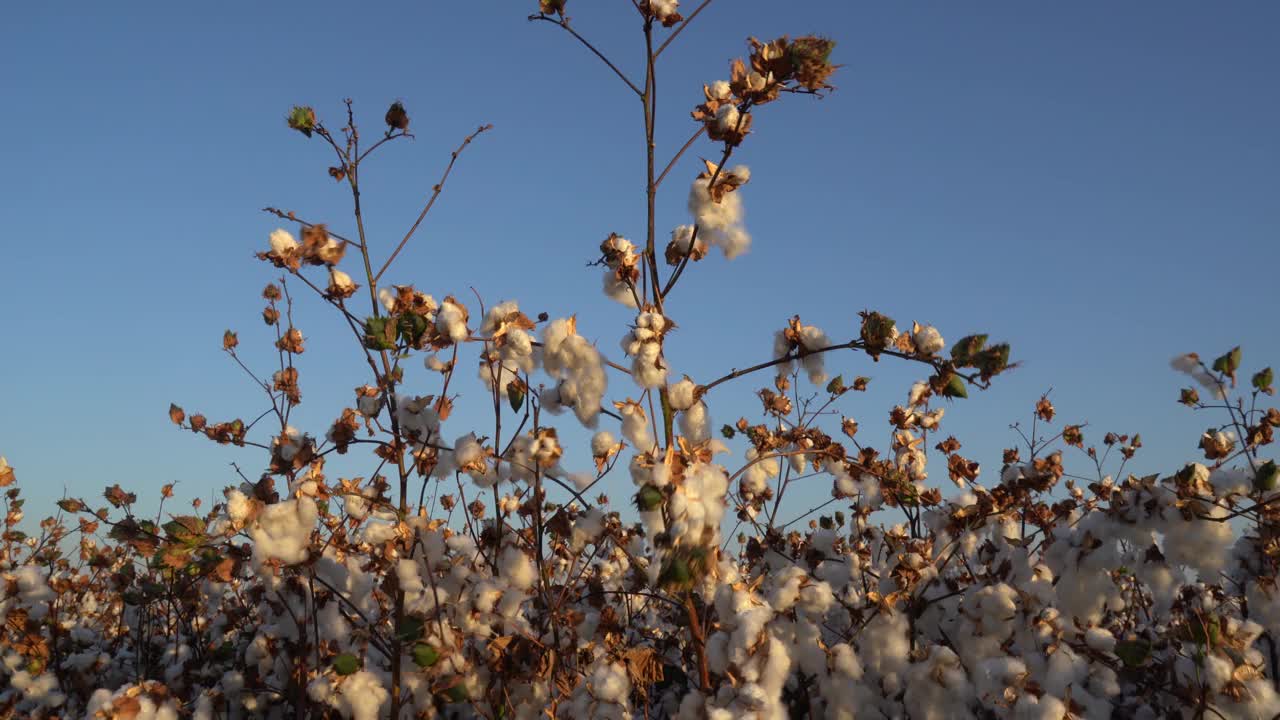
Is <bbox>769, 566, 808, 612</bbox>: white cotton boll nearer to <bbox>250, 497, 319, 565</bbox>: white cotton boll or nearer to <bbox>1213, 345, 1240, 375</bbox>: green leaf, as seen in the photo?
<bbox>250, 497, 319, 565</bbox>: white cotton boll

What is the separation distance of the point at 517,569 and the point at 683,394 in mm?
1154

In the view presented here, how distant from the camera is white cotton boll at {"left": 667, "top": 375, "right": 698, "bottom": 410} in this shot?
2.55m

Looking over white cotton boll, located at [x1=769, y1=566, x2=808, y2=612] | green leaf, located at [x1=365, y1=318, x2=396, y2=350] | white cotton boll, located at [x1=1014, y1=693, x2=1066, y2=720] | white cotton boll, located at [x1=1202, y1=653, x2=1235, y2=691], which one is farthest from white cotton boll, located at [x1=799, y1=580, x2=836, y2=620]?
green leaf, located at [x1=365, y1=318, x2=396, y2=350]

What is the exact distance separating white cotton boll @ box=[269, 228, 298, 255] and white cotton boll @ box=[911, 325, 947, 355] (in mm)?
2363

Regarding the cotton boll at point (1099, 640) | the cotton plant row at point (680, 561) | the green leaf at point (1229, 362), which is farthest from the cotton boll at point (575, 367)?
the green leaf at point (1229, 362)

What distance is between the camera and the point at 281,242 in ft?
11.0

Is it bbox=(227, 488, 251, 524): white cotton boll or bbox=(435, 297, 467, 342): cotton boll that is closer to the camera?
bbox=(227, 488, 251, 524): white cotton boll

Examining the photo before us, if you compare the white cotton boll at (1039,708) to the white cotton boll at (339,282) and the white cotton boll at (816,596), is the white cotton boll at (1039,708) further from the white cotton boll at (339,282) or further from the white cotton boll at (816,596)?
the white cotton boll at (339,282)

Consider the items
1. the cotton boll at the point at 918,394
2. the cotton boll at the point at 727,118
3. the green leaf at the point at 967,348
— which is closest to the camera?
the green leaf at the point at 967,348

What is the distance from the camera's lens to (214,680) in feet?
16.2

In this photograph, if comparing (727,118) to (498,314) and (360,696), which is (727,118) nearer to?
(498,314)

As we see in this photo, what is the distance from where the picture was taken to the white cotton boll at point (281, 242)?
3334 millimetres

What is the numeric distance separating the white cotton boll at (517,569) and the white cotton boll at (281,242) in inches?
57.7

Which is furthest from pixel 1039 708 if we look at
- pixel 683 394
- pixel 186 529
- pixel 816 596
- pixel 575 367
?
pixel 186 529
